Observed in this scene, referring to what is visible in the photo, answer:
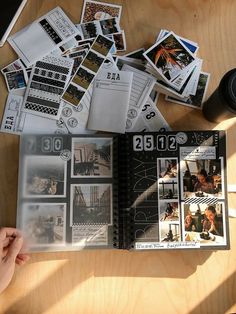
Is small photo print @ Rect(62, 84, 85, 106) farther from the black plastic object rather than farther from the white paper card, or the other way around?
the black plastic object

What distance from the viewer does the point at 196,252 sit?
3.18 ft

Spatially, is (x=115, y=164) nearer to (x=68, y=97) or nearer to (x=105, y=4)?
(x=68, y=97)

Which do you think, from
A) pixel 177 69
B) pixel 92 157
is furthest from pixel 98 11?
pixel 92 157

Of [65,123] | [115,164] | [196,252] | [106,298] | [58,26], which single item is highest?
[58,26]

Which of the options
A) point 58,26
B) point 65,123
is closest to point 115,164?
point 65,123

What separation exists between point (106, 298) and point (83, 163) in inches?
13.1

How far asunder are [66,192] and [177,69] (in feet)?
1.44

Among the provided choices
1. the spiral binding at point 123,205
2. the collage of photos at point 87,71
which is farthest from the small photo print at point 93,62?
the spiral binding at point 123,205

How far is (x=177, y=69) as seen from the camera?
1.04m

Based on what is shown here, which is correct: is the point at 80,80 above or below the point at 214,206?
above

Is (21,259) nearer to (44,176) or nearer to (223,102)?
(44,176)

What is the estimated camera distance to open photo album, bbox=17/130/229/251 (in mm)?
933

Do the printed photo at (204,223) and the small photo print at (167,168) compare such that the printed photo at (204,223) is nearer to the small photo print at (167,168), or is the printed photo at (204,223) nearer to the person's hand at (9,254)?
the small photo print at (167,168)

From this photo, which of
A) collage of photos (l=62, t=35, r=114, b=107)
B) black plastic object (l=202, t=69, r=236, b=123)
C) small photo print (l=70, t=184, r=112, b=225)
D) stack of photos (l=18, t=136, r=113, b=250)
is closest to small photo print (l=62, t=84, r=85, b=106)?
collage of photos (l=62, t=35, r=114, b=107)
